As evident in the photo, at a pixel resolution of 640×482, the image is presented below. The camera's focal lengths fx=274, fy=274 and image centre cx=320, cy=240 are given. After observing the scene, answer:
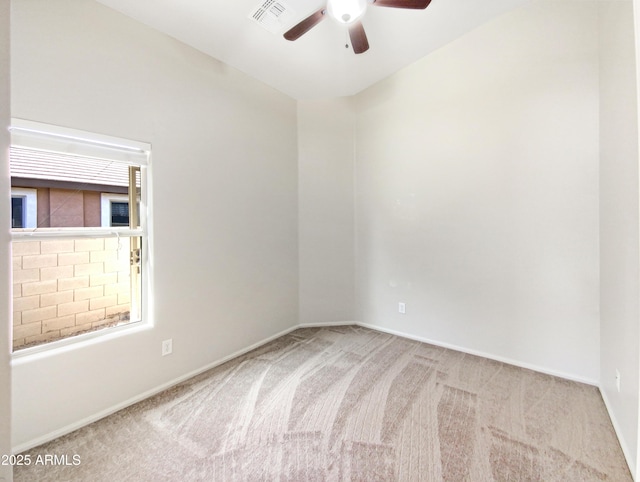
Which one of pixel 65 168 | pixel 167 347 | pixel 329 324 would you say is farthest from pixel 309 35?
pixel 329 324

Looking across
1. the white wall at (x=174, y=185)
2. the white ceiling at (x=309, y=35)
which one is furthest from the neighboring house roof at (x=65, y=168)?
the white ceiling at (x=309, y=35)

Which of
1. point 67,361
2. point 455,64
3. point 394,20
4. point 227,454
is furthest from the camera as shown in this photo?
point 455,64

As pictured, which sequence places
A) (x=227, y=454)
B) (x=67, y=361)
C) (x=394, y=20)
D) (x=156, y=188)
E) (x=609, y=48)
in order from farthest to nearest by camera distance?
(x=394, y=20) < (x=156, y=188) < (x=609, y=48) < (x=67, y=361) < (x=227, y=454)

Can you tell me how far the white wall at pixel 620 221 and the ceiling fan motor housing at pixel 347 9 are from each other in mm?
1492

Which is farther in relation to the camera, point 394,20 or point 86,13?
point 394,20

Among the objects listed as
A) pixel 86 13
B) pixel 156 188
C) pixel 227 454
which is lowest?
pixel 227 454

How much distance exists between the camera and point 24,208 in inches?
66.6

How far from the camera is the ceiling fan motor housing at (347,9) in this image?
5.96ft

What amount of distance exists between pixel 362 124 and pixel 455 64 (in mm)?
1121

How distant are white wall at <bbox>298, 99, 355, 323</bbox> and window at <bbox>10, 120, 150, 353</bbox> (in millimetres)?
1822

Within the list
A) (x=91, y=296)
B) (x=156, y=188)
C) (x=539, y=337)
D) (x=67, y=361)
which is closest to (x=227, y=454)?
(x=67, y=361)

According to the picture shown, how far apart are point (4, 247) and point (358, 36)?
2344mm

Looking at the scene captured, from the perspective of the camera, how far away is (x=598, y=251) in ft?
7.20

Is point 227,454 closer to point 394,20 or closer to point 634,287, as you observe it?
point 634,287
